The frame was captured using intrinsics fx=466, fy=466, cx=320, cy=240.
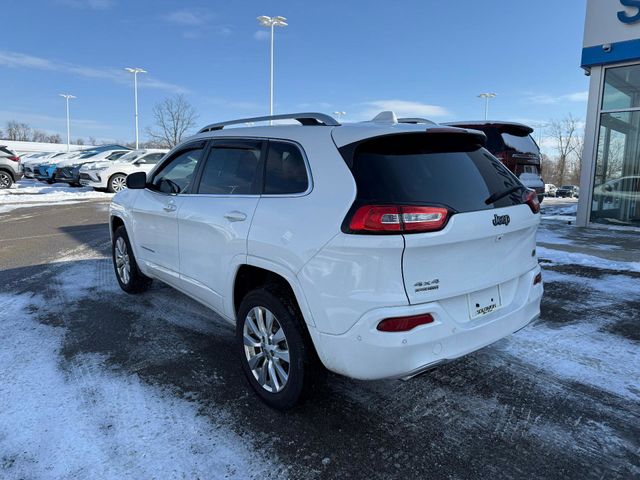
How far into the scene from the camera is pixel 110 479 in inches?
90.4

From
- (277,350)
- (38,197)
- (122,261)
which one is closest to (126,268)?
(122,261)

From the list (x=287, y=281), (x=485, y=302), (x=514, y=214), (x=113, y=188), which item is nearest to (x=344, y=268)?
(x=287, y=281)

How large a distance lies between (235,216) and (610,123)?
11.5 metres

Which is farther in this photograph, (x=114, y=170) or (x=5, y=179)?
(x=5, y=179)

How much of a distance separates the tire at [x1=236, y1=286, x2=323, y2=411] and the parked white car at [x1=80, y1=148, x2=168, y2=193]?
17275 mm

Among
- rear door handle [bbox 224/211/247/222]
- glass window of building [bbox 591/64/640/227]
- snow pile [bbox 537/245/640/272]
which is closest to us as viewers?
rear door handle [bbox 224/211/247/222]

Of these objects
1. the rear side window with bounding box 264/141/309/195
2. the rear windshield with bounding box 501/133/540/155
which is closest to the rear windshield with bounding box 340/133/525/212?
the rear side window with bounding box 264/141/309/195

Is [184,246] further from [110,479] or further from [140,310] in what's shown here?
[110,479]

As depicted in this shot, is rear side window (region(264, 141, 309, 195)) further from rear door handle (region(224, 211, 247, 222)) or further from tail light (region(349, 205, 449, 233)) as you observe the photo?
tail light (region(349, 205, 449, 233))

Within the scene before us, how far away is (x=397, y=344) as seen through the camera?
235 centimetres

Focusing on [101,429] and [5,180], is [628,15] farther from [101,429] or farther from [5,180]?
[5,180]

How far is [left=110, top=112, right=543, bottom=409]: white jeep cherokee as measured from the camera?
2.38m

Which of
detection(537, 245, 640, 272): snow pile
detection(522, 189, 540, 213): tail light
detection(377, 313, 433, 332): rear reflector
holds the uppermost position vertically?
detection(522, 189, 540, 213): tail light

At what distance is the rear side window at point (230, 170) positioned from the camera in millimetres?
3275
